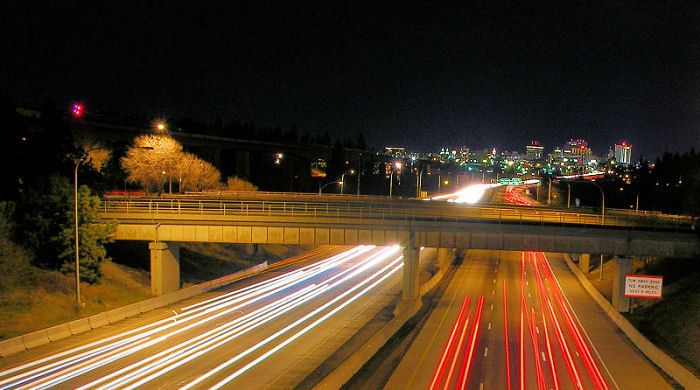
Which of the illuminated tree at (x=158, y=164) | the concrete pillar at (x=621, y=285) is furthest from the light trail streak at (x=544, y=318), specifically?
the illuminated tree at (x=158, y=164)

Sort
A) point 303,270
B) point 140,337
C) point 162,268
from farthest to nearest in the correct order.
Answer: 1. point 303,270
2. point 162,268
3. point 140,337

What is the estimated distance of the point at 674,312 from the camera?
35625 mm

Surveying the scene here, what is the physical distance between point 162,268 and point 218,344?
51.3ft

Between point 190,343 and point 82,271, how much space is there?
42.7ft

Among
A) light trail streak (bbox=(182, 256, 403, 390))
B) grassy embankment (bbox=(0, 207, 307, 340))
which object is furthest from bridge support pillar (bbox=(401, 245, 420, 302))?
grassy embankment (bbox=(0, 207, 307, 340))

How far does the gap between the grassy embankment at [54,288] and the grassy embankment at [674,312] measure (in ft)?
106

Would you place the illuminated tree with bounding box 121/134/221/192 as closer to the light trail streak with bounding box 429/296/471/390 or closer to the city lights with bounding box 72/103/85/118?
the light trail streak with bounding box 429/296/471/390

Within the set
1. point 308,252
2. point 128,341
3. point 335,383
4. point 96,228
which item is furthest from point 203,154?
point 335,383

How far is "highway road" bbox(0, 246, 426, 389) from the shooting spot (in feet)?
73.3

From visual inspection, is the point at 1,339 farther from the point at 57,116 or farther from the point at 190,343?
the point at 57,116

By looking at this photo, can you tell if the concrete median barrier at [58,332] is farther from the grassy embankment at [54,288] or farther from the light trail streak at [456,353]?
the light trail streak at [456,353]

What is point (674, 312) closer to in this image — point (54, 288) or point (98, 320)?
point (98, 320)

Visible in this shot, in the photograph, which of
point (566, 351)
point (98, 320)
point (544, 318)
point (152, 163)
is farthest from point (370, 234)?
point (152, 163)

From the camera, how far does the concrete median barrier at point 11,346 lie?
2526 cm
